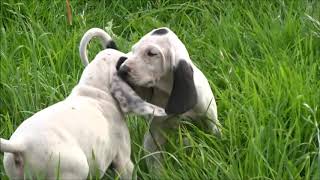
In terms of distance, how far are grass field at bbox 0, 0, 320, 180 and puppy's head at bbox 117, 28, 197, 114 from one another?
0.60ft

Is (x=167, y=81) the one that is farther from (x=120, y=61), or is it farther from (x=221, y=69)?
(x=221, y=69)

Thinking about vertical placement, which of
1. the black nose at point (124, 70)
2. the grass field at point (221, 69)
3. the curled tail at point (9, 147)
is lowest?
the grass field at point (221, 69)

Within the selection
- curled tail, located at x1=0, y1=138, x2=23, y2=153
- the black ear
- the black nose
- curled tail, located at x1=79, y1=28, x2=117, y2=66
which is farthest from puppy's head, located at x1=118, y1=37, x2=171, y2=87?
curled tail, located at x1=0, y1=138, x2=23, y2=153

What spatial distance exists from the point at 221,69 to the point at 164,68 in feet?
2.68

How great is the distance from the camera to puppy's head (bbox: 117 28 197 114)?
346 centimetres

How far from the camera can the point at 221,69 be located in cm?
432

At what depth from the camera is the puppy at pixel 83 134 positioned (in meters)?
2.98

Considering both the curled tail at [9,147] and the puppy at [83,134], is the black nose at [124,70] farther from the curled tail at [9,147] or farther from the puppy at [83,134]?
the curled tail at [9,147]

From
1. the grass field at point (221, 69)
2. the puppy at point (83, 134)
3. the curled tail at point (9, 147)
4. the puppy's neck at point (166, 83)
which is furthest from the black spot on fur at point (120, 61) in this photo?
the curled tail at point (9, 147)

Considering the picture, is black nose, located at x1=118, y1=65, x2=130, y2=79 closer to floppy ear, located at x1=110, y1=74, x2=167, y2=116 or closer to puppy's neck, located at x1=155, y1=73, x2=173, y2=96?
floppy ear, located at x1=110, y1=74, x2=167, y2=116

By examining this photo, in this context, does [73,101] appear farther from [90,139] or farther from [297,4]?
[297,4]

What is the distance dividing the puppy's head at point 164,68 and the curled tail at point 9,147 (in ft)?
2.14

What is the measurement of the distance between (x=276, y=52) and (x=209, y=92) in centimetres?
89

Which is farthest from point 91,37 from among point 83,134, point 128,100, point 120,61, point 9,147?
point 9,147
